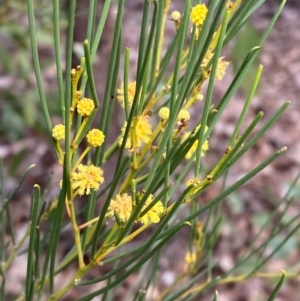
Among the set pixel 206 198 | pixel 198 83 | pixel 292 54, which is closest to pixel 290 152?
pixel 206 198

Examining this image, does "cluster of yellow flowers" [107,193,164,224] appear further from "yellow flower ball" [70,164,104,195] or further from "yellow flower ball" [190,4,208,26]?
"yellow flower ball" [190,4,208,26]

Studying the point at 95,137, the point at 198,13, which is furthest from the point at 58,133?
the point at 198,13

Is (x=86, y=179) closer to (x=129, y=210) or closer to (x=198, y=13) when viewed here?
(x=129, y=210)

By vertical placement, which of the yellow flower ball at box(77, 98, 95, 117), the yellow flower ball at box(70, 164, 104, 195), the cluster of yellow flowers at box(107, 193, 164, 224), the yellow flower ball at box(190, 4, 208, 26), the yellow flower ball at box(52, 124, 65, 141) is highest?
the yellow flower ball at box(190, 4, 208, 26)

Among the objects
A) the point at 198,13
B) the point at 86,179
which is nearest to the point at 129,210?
the point at 86,179

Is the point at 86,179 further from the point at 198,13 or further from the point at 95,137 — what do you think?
the point at 198,13

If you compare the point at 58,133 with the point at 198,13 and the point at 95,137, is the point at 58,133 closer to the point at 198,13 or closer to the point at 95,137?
the point at 95,137

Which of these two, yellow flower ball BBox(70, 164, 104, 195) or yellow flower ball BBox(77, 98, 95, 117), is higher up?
yellow flower ball BBox(77, 98, 95, 117)

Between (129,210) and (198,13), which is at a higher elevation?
(198,13)

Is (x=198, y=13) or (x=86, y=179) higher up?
(x=198, y=13)

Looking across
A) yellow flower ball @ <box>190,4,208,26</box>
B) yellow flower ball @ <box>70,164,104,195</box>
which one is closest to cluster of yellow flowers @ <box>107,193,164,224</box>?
yellow flower ball @ <box>70,164,104,195</box>

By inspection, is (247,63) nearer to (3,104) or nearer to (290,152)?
(3,104)
